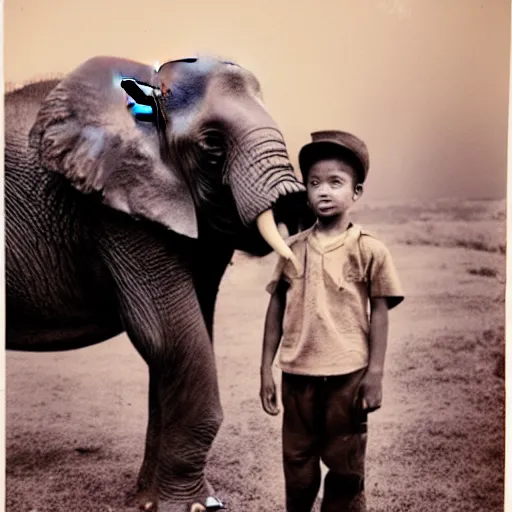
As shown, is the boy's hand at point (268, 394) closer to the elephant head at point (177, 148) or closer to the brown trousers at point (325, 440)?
the brown trousers at point (325, 440)

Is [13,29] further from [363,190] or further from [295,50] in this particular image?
[363,190]

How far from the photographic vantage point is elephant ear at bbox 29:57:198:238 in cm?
164

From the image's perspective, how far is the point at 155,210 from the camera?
64.6 inches

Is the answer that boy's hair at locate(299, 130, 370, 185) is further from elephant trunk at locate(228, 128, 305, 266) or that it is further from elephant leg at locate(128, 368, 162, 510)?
elephant leg at locate(128, 368, 162, 510)

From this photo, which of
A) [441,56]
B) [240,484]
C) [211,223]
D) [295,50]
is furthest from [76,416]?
[441,56]

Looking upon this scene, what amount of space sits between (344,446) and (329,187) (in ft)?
1.42

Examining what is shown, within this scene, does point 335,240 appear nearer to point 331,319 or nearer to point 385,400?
point 331,319

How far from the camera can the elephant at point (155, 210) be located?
1645mm

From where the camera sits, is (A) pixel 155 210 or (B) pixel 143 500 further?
(B) pixel 143 500

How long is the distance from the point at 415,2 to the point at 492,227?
409 millimetres

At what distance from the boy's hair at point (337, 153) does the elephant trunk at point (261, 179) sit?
7cm

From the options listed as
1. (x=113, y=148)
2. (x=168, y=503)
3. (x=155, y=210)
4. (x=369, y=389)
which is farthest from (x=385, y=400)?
(x=113, y=148)

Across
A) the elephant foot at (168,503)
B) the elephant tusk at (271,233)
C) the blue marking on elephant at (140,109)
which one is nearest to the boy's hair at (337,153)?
the elephant tusk at (271,233)

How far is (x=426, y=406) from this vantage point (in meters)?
1.79
